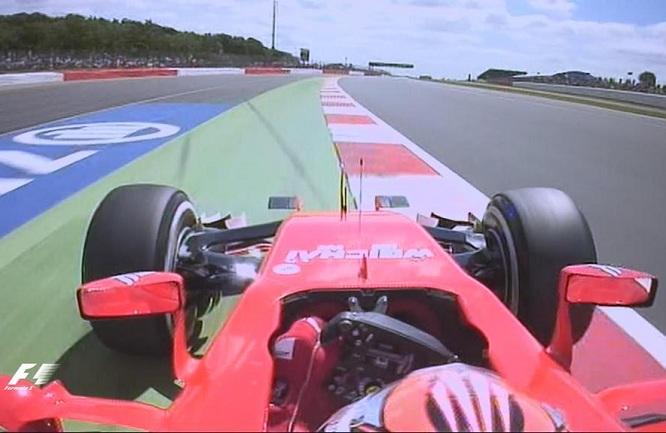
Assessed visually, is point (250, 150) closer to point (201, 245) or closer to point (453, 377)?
point (201, 245)

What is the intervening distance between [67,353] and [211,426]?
6.68 feet

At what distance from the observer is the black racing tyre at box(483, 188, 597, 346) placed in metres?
3.23

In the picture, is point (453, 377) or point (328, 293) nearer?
point (453, 377)

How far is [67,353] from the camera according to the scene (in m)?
3.59

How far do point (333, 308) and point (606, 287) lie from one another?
0.91m

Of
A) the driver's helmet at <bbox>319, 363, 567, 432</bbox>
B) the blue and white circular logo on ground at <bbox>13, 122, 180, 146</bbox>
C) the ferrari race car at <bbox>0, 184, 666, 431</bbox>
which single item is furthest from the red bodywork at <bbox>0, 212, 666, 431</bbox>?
the blue and white circular logo on ground at <bbox>13, 122, 180, 146</bbox>

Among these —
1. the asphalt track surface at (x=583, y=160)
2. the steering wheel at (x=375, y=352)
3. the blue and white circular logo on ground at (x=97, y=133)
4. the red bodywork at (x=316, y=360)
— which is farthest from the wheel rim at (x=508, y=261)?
the blue and white circular logo on ground at (x=97, y=133)

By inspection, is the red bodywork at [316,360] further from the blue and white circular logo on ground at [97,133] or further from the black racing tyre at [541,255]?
the blue and white circular logo on ground at [97,133]

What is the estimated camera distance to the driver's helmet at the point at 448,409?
154 centimetres

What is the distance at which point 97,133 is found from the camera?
11852 mm

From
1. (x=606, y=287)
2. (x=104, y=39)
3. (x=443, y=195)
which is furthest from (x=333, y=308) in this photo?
(x=104, y=39)

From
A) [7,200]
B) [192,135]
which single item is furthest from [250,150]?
[7,200]

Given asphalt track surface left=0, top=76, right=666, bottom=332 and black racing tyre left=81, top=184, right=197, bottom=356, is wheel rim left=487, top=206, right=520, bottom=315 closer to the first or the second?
asphalt track surface left=0, top=76, right=666, bottom=332

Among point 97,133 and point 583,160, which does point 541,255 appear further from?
point 97,133
